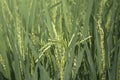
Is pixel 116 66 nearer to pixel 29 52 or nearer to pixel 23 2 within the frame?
pixel 29 52

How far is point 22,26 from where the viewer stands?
0.74 meters

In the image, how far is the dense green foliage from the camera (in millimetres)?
642

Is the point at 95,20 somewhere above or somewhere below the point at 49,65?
above

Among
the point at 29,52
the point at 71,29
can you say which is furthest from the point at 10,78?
the point at 71,29

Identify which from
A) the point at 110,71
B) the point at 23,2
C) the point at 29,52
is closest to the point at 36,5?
the point at 23,2

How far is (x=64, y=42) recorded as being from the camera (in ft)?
2.14

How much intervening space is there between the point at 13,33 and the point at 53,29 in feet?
0.43

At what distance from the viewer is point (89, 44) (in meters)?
0.70

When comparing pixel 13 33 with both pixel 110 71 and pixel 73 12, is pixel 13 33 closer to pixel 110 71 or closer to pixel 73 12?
pixel 73 12

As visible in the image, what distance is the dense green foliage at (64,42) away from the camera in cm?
64

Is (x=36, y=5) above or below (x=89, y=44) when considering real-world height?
above

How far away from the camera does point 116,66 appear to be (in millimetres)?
659

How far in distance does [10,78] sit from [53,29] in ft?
0.57

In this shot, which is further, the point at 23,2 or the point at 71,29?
the point at 23,2
